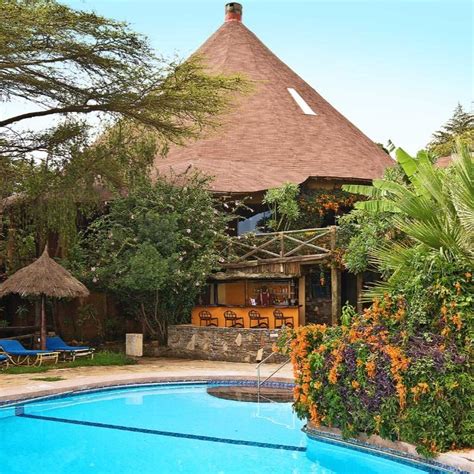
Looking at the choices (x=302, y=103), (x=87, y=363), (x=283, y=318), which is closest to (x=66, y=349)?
(x=87, y=363)

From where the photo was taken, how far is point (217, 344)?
757 inches

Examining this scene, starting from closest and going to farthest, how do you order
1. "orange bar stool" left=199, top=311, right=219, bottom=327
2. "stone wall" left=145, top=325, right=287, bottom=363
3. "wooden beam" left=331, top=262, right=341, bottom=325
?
"stone wall" left=145, top=325, right=287, bottom=363 → "wooden beam" left=331, top=262, right=341, bottom=325 → "orange bar stool" left=199, top=311, right=219, bottom=327

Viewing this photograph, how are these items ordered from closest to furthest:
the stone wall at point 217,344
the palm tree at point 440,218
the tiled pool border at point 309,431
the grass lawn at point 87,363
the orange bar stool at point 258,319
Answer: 1. the tiled pool border at point 309,431
2. the palm tree at point 440,218
3. the grass lawn at point 87,363
4. the stone wall at point 217,344
5. the orange bar stool at point 258,319

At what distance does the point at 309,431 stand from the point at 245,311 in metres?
9.98

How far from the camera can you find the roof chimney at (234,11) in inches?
1364

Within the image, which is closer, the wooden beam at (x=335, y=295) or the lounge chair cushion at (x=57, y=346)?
the lounge chair cushion at (x=57, y=346)

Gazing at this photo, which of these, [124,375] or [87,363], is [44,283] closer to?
[87,363]

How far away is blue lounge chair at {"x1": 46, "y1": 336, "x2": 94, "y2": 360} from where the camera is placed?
61.0ft

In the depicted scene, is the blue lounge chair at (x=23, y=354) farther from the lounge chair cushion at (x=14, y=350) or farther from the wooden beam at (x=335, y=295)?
the wooden beam at (x=335, y=295)

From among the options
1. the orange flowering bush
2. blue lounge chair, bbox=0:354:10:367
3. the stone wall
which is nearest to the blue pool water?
the orange flowering bush

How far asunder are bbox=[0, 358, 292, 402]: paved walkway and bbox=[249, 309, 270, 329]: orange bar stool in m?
1.81

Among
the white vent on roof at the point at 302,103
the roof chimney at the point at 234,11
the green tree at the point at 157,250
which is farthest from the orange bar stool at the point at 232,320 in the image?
the roof chimney at the point at 234,11

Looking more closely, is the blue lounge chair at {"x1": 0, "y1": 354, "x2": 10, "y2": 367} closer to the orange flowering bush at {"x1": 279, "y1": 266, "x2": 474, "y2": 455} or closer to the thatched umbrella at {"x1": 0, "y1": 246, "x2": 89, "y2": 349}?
the thatched umbrella at {"x1": 0, "y1": 246, "x2": 89, "y2": 349}

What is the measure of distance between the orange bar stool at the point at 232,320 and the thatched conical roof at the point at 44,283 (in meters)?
4.24
